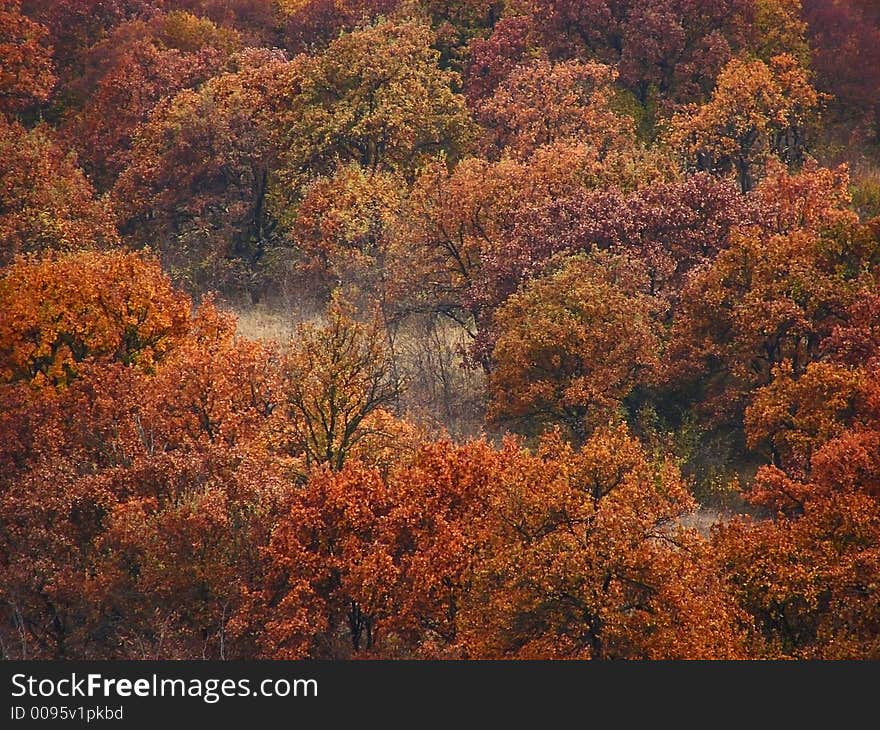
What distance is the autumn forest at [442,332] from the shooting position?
44.8 metres

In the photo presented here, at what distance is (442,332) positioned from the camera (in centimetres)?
7744

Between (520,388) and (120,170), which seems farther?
(120,170)

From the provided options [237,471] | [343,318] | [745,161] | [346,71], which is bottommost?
[237,471]

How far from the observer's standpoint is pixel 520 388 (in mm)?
63344

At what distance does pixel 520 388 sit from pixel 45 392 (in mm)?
20496

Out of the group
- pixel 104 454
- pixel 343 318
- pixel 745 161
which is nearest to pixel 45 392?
pixel 104 454

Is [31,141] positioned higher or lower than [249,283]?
higher

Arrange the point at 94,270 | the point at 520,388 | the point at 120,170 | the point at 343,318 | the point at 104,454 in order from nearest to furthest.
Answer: the point at 104,454 → the point at 343,318 → the point at 520,388 → the point at 94,270 → the point at 120,170

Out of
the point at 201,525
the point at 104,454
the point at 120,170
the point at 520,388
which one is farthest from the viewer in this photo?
the point at 120,170

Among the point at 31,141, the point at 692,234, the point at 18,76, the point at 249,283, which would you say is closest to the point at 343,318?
the point at 692,234

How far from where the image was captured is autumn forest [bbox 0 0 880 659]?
4478cm

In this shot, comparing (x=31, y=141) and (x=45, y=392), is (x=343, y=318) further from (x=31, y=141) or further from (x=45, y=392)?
(x=31, y=141)

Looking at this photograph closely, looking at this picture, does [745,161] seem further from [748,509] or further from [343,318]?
[343,318]

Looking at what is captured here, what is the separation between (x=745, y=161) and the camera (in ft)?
294
